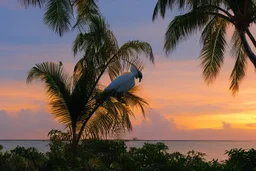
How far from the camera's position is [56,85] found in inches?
470

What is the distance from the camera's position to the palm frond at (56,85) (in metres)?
12.0

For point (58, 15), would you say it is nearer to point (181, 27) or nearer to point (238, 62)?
point (181, 27)

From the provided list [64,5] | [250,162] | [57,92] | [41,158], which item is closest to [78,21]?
[64,5]

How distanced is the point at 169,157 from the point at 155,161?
31cm

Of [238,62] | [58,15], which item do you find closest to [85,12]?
[58,15]

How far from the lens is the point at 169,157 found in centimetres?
986

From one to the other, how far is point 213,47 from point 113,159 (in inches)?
219

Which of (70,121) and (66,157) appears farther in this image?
(70,121)

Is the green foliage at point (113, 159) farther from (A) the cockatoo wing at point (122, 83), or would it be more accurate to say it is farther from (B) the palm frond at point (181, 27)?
(B) the palm frond at point (181, 27)

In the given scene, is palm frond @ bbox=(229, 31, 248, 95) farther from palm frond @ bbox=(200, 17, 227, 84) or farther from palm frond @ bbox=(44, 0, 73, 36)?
palm frond @ bbox=(44, 0, 73, 36)

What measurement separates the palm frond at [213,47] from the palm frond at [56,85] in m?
5.04

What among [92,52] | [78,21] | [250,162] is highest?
[78,21]

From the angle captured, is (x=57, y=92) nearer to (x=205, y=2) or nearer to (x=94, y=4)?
(x=94, y=4)

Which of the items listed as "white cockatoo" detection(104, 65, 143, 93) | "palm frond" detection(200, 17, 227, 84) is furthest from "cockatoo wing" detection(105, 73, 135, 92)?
"palm frond" detection(200, 17, 227, 84)
